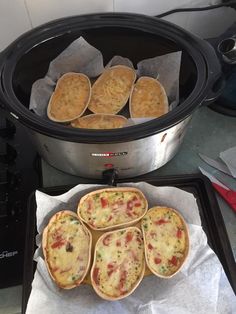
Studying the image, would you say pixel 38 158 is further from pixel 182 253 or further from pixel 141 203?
pixel 182 253

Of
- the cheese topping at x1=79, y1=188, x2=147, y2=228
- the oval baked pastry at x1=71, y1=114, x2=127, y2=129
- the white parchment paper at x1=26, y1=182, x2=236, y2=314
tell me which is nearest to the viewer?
the white parchment paper at x1=26, y1=182, x2=236, y2=314

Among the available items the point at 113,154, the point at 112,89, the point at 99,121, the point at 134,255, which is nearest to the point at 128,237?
the point at 134,255

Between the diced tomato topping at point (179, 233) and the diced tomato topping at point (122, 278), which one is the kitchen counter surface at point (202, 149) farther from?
the diced tomato topping at point (122, 278)

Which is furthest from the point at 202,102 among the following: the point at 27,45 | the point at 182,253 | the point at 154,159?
the point at 27,45

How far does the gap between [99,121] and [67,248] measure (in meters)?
0.30

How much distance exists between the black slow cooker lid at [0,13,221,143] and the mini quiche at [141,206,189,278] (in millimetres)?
173

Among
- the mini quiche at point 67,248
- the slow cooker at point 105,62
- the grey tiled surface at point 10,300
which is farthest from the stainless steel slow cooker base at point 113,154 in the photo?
the grey tiled surface at point 10,300

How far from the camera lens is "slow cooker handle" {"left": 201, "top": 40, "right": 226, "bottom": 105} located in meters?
0.67

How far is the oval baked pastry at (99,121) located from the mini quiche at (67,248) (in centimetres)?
22

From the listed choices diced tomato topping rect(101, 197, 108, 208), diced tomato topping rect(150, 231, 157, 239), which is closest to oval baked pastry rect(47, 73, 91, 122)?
diced tomato topping rect(101, 197, 108, 208)

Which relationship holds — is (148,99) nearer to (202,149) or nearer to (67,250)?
(202,149)

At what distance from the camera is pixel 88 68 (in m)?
0.91

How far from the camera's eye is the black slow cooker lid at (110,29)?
616mm

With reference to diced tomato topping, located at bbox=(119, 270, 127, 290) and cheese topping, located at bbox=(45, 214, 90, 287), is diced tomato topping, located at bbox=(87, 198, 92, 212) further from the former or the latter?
diced tomato topping, located at bbox=(119, 270, 127, 290)
